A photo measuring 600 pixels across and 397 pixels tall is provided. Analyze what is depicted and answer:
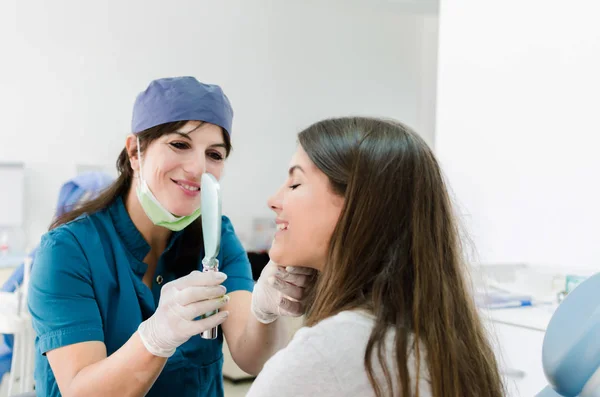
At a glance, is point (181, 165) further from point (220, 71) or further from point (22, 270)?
point (220, 71)

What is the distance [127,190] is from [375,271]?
77 cm

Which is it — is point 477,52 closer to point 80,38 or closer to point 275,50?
point 275,50

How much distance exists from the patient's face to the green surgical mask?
0.41 meters

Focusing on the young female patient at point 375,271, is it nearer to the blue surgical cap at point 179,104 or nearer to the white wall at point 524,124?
the blue surgical cap at point 179,104

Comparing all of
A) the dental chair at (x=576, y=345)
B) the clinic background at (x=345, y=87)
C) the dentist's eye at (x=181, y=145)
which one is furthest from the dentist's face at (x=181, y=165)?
the dental chair at (x=576, y=345)

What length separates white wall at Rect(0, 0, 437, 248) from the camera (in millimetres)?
3646

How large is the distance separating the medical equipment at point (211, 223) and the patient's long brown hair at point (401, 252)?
254mm

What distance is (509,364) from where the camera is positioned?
2010 mm

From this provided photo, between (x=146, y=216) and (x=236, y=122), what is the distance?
9.70 feet

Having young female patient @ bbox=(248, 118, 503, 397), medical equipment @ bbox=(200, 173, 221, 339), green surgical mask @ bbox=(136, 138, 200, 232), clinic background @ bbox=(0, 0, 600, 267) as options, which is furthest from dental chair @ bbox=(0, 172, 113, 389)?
young female patient @ bbox=(248, 118, 503, 397)

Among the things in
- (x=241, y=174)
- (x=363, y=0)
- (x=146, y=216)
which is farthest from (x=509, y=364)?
(x=363, y=0)

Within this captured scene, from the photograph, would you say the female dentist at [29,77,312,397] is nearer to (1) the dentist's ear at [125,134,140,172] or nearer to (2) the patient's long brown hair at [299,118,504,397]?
(1) the dentist's ear at [125,134,140,172]

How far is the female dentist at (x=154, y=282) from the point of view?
1150 millimetres

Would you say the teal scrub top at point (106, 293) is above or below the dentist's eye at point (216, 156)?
below
